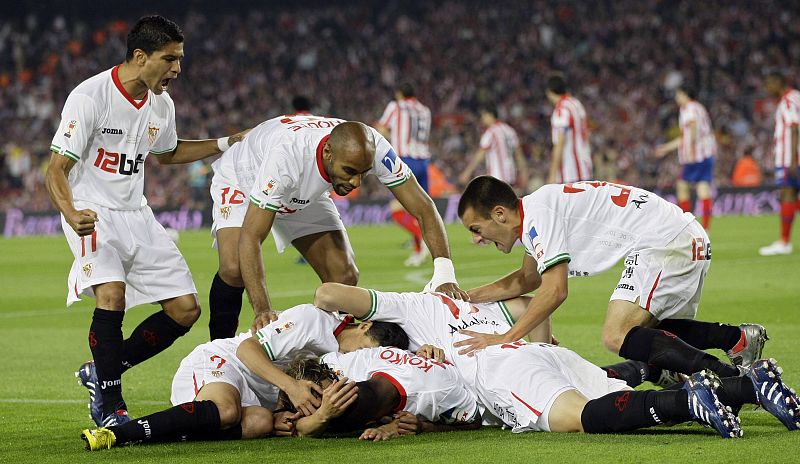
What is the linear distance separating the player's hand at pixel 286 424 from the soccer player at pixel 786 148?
1067 centimetres

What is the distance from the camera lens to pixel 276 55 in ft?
123

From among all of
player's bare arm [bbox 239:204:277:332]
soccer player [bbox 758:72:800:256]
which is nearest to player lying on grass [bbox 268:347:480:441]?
player's bare arm [bbox 239:204:277:332]

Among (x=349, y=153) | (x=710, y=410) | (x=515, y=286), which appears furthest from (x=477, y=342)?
(x=710, y=410)

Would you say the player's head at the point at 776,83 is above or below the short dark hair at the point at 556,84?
below

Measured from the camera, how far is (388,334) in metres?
6.10

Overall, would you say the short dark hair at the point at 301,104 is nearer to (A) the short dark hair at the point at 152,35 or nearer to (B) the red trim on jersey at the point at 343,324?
(A) the short dark hair at the point at 152,35

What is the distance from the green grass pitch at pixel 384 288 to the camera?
198 inches

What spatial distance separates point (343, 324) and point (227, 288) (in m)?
1.58

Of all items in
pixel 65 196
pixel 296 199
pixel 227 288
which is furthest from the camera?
pixel 227 288

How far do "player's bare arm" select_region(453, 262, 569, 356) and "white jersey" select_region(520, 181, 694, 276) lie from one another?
209mm

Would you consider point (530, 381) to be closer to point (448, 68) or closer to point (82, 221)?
point (82, 221)

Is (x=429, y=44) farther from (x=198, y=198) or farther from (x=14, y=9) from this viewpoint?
(x=14, y=9)

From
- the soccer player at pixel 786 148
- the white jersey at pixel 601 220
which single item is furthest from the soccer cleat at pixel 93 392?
the soccer player at pixel 786 148

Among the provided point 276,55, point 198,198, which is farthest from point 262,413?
point 276,55
